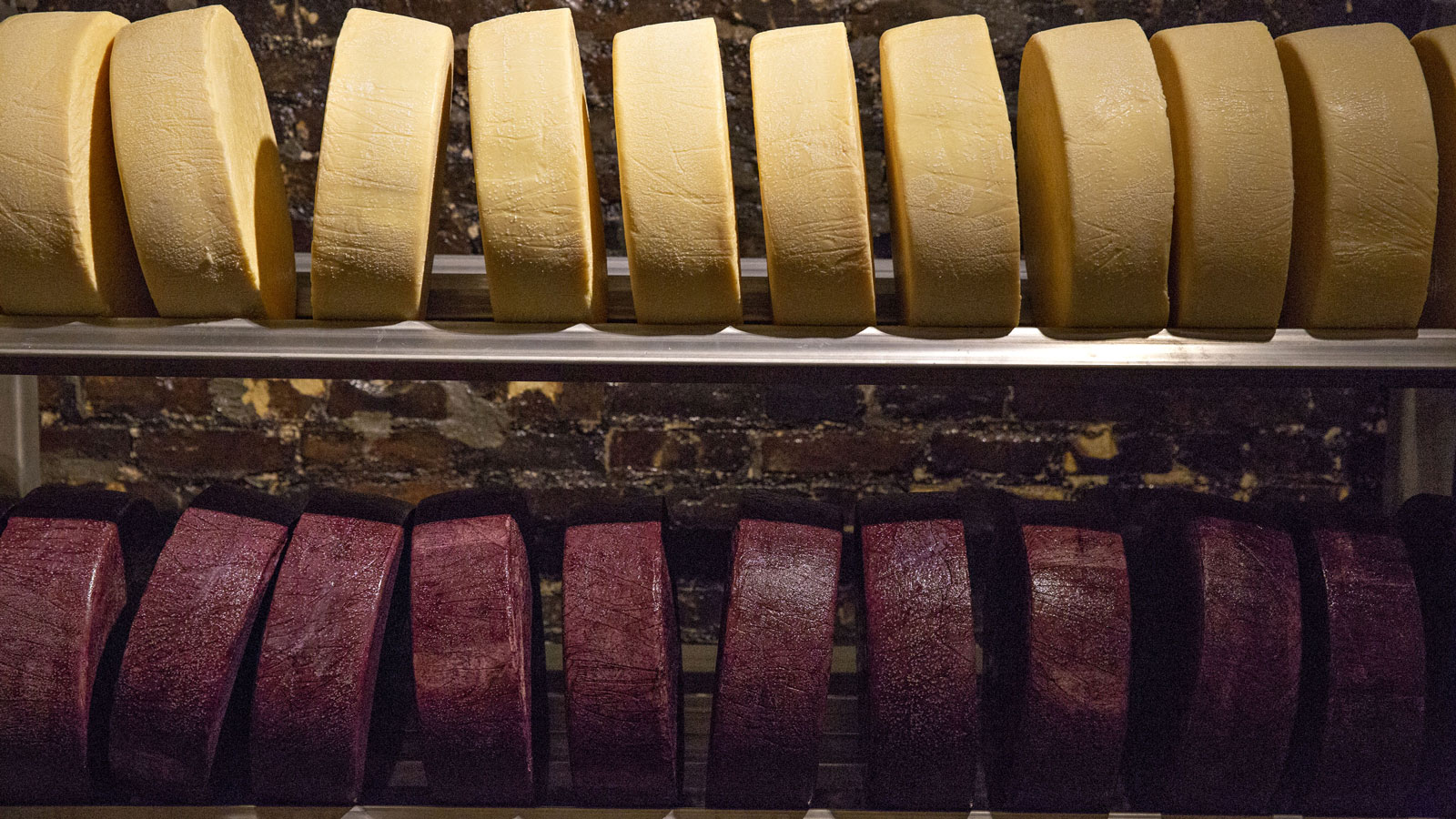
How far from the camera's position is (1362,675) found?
2.73ft

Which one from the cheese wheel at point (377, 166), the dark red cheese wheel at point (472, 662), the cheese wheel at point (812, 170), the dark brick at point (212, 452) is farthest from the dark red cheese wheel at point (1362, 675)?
the dark brick at point (212, 452)

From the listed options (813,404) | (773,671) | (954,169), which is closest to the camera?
(954,169)

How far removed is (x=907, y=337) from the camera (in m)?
0.77

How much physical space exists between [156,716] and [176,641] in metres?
0.08

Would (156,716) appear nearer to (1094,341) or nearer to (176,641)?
(176,641)

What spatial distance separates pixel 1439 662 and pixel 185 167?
1404 mm

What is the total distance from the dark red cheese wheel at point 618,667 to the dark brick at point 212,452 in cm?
75

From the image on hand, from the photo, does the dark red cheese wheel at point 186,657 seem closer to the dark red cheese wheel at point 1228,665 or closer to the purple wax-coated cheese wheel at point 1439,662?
the dark red cheese wheel at point 1228,665

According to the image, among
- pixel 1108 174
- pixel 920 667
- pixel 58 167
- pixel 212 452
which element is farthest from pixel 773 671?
pixel 212 452

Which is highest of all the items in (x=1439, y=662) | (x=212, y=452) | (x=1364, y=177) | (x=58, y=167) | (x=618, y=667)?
(x=58, y=167)

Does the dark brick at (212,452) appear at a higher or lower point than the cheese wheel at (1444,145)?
lower

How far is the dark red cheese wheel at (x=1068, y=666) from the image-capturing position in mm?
820

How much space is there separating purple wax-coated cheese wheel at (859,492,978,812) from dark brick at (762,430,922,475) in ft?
1.48

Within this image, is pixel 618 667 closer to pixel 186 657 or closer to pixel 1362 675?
pixel 186 657
